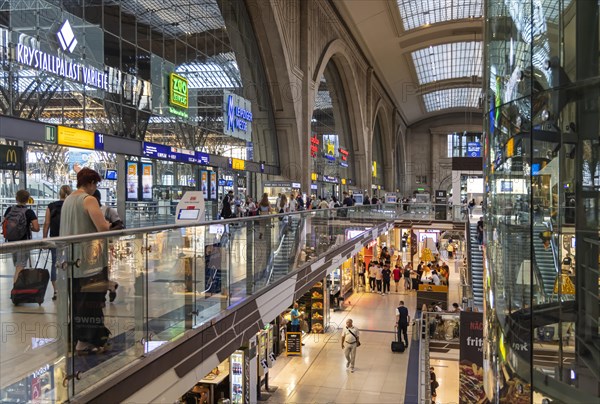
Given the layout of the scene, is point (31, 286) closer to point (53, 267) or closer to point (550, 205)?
point (53, 267)

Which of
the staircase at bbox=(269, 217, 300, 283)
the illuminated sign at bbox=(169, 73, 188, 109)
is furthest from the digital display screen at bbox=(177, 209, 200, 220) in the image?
the illuminated sign at bbox=(169, 73, 188, 109)

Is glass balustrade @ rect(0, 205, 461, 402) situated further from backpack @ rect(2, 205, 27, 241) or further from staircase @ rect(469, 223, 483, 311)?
staircase @ rect(469, 223, 483, 311)

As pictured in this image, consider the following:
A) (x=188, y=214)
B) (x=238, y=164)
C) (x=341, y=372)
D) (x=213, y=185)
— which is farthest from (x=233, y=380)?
(x=238, y=164)

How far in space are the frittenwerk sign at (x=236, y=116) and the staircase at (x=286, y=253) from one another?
12541mm

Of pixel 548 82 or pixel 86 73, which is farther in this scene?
pixel 86 73

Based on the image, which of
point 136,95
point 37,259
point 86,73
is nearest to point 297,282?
point 37,259

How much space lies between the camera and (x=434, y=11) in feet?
137

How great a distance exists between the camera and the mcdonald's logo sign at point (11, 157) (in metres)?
11.7

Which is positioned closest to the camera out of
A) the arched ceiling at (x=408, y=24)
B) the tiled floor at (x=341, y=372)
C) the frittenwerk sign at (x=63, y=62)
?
the frittenwerk sign at (x=63, y=62)

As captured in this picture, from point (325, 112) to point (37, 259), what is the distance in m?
38.0

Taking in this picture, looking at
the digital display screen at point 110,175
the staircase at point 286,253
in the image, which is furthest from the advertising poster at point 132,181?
the staircase at point 286,253

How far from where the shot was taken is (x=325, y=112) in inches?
1607

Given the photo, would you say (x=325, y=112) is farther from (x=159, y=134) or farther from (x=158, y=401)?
(x=158, y=401)

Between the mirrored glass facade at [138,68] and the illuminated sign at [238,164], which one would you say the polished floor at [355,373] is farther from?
the mirrored glass facade at [138,68]
